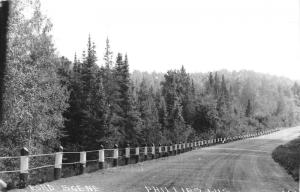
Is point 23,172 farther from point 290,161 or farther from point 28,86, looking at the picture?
point 290,161

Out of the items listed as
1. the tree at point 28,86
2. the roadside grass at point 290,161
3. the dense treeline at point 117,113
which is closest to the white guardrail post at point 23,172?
the roadside grass at point 290,161

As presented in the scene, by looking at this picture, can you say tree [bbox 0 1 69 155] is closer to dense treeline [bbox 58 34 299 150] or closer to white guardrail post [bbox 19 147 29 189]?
white guardrail post [bbox 19 147 29 189]

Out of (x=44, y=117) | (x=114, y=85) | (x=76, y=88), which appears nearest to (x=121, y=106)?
(x=114, y=85)

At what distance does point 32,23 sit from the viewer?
31.8 meters

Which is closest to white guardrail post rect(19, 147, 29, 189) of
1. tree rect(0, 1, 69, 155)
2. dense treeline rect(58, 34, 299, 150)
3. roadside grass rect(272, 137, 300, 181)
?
roadside grass rect(272, 137, 300, 181)

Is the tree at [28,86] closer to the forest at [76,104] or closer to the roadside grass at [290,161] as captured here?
the forest at [76,104]

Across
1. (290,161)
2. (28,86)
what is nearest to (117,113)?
(28,86)

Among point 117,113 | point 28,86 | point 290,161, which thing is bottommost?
point 290,161

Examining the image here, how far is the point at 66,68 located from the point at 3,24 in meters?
53.9

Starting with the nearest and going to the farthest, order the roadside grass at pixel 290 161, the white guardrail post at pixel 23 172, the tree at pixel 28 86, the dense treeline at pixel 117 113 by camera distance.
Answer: the white guardrail post at pixel 23 172 → the roadside grass at pixel 290 161 → the tree at pixel 28 86 → the dense treeline at pixel 117 113

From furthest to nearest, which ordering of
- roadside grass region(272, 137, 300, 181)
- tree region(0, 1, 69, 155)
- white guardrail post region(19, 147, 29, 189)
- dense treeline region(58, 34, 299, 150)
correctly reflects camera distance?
dense treeline region(58, 34, 299, 150)
tree region(0, 1, 69, 155)
roadside grass region(272, 137, 300, 181)
white guardrail post region(19, 147, 29, 189)

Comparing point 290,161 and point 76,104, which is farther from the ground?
point 76,104

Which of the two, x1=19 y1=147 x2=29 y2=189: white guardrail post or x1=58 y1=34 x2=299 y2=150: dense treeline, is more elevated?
x1=58 y1=34 x2=299 y2=150: dense treeline

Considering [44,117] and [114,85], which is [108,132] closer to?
[114,85]
